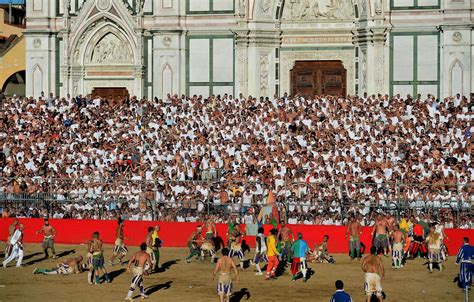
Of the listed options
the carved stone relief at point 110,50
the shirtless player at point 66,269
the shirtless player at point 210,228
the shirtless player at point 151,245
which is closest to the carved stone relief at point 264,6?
the carved stone relief at point 110,50

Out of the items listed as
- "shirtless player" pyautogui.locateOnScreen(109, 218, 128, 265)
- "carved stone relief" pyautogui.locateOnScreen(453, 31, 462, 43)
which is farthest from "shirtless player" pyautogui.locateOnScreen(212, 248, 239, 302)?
"carved stone relief" pyautogui.locateOnScreen(453, 31, 462, 43)

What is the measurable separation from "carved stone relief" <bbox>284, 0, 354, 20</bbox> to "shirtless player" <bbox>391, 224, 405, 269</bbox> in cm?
2101

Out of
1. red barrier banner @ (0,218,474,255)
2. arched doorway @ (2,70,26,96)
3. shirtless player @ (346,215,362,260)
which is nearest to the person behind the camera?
shirtless player @ (346,215,362,260)

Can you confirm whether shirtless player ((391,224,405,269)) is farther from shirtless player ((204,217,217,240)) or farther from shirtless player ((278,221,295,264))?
shirtless player ((204,217,217,240))

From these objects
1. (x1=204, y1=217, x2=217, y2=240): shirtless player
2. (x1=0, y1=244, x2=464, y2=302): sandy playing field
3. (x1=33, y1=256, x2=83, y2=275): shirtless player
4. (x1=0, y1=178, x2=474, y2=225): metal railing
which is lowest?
(x1=0, y1=244, x2=464, y2=302): sandy playing field

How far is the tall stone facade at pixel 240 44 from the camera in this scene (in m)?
59.9

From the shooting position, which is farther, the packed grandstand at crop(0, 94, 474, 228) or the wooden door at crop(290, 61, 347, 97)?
the wooden door at crop(290, 61, 347, 97)

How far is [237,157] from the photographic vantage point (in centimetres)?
5262

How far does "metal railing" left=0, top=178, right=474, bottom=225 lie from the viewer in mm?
44844

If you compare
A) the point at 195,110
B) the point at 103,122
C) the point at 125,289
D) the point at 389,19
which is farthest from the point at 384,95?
the point at 125,289

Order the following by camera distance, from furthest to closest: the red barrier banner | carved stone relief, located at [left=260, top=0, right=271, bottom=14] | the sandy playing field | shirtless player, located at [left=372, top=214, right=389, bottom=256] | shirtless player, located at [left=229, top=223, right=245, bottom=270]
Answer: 1. carved stone relief, located at [left=260, top=0, right=271, bottom=14]
2. the red barrier banner
3. shirtless player, located at [left=372, top=214, right=389, bottom=256]
4. shirtless player, located at [left=229, top=223, right=245, bottom=270]
5. the sandy playing field

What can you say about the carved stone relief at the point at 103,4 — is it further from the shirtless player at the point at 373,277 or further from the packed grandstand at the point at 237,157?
the shirtless player at the point at 373,277

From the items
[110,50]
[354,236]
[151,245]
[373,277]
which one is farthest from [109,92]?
[373,277]

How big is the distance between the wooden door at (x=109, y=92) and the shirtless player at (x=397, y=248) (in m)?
25.9
